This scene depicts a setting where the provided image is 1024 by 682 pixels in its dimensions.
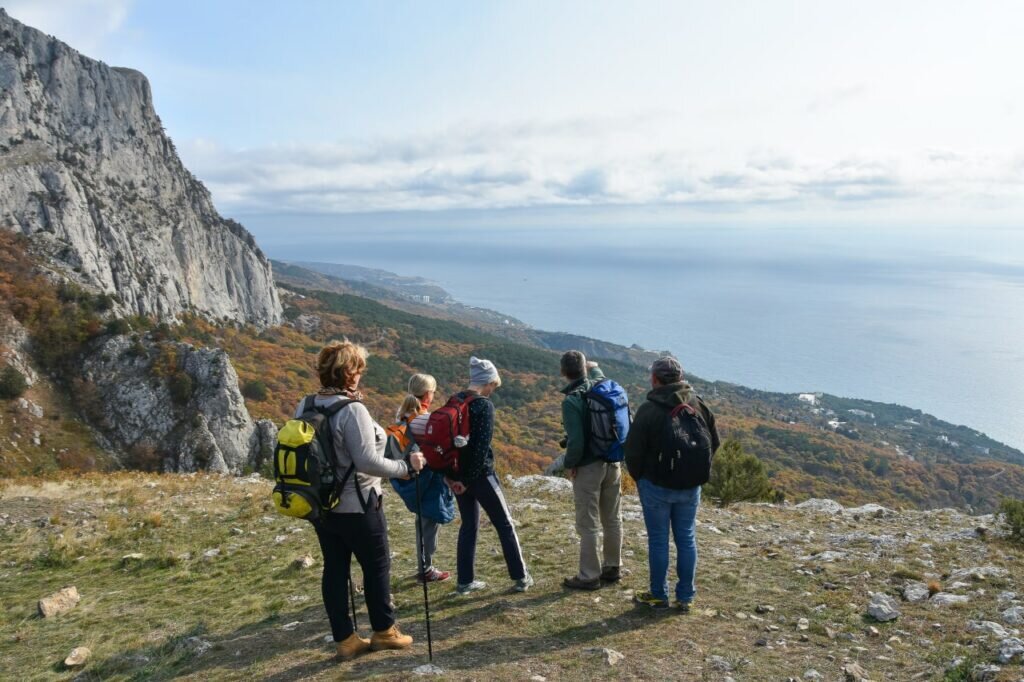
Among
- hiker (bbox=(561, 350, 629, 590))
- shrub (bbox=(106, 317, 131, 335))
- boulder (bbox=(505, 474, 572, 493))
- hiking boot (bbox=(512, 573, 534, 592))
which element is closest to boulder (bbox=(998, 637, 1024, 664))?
hiker (bbox=(561, 350, 629, 590))

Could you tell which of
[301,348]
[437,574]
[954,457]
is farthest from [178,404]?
[954,457]

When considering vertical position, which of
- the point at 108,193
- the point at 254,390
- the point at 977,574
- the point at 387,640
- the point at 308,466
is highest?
the point at 108,193

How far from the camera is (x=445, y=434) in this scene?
5055 millimetres

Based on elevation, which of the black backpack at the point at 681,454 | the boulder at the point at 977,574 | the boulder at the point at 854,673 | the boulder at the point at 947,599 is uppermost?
the black backpack at the point at 681,454

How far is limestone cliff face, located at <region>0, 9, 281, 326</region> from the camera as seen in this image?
46.3 m

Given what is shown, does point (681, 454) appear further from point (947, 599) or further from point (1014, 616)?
point (1014, 616)

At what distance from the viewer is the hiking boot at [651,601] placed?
5289 mm

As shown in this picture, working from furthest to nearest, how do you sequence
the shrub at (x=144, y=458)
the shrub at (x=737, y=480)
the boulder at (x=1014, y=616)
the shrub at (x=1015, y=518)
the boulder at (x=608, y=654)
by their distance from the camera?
the shrub at (x=144, y=458)
the shrub at (x=737, y=480)
the shrub at (x=1015, y=518)
the boulder at (x=1014, y=616)
the boulder at (x=608, y=654)

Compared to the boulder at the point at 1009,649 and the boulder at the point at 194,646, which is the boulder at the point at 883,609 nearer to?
the boulder at the point at 1009,649

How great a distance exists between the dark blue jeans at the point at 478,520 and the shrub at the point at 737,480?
8.60 meters

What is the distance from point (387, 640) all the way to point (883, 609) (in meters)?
4.42

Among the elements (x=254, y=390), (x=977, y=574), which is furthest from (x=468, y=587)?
(x=254, y=390)

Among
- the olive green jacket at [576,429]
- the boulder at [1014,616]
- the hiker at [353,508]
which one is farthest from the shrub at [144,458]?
the boulder at [1014,616]

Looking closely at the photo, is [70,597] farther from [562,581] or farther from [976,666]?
[976,666]
